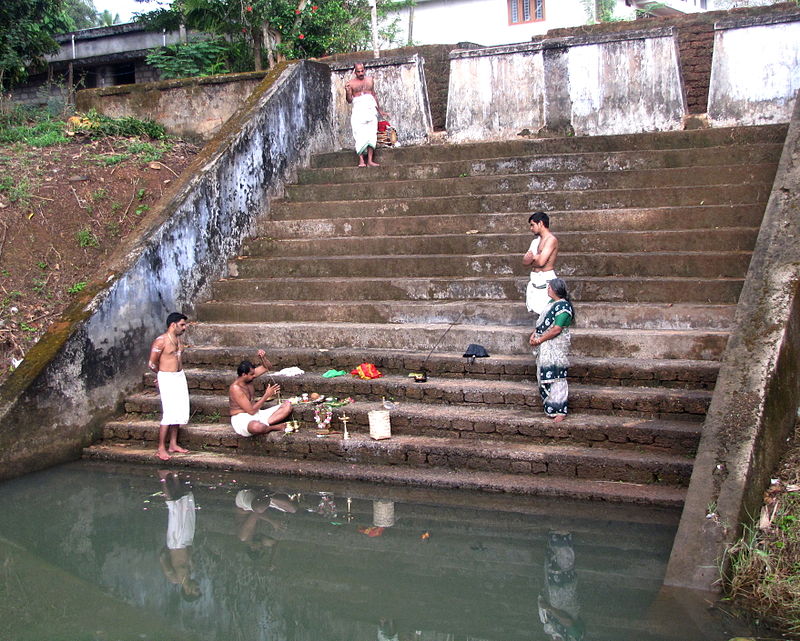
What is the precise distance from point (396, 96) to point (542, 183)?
3043 mm

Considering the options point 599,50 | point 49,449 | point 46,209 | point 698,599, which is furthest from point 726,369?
point 46,209

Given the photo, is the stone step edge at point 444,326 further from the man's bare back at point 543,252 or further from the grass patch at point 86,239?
the grass patch at point 86,239

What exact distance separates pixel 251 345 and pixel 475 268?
2265 millimetres

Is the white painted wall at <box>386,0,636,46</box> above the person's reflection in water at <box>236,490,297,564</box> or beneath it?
above

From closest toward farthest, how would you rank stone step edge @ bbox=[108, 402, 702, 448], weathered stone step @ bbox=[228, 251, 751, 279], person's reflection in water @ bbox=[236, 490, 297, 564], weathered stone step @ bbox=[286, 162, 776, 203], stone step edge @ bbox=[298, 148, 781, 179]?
1. person's reflection in water @ bbox=[236, 490, 297, 564]
2. stone step edge @ bbox=[108, 402, 702, 448]
3. weathered stone step @ bbox=[228, 251, 751, 279]
4. weathered stone step @ bbox=[286, 162, 776, 203]
5. stone step edge @ bbox=[298, 148, 781, 179]

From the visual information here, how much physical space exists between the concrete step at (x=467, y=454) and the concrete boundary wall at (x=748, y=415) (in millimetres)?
861

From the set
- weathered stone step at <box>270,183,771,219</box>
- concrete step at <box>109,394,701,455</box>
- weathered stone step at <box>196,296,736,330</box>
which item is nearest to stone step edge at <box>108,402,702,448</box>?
concrete step at <box>109,394,701,455</box>

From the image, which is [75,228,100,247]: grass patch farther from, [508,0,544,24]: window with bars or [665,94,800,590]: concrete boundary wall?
[508,0,544,24]: window with bars

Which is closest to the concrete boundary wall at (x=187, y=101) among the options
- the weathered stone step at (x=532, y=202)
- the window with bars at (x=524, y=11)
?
the weathered stone step at (x=532, y=202)

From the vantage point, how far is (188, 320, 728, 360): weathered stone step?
6242 mm

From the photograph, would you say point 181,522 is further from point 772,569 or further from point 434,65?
point 434,65

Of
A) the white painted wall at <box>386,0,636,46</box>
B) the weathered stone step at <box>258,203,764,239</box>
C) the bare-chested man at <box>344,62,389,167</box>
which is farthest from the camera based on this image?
the white painted wall at <box>386,0,636,46</box>

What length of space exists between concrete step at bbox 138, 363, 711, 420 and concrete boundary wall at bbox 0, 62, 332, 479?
2.50 ft

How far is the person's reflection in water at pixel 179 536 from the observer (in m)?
4.69
